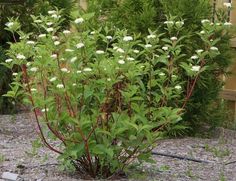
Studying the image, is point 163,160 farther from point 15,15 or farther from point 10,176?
point 15,15

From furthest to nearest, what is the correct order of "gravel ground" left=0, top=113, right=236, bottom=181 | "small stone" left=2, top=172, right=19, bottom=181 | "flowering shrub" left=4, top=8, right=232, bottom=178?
"gravel ground" left=0, top=113, right=236, bottom=181 < "small stone" left=2, top=172, right=19, bottom=181 < "flowering shrub" left=4, top=8, right=232, bottom=178

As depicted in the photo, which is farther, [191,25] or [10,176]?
[191,25]

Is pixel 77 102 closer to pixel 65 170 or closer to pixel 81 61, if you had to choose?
pixel 81 61

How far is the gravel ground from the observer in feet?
16.4

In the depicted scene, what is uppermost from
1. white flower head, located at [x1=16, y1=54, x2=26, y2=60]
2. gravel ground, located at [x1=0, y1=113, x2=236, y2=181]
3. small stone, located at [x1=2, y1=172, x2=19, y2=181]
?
white flower head, located at [x1=16, y1=54, x2=26, y2=60]

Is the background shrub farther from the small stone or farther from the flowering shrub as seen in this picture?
the small stone

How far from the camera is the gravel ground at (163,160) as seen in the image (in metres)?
5.01

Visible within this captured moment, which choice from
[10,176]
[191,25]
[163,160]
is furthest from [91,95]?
[191,25]

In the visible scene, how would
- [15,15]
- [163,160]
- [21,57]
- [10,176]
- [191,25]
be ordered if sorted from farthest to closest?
[15,15] < [191,25] < [163,160] < [10,176] < [21,57]

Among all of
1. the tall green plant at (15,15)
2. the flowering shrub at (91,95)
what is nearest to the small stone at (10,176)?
the flowering shrub at (91,95)

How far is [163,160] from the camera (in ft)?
18.8

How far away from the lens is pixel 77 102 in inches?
180

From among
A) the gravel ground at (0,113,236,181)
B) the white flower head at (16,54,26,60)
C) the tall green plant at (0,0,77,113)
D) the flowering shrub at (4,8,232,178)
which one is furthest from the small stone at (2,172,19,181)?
the tall green plant at (0,0,77,113)

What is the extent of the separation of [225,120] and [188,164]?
231 cm
